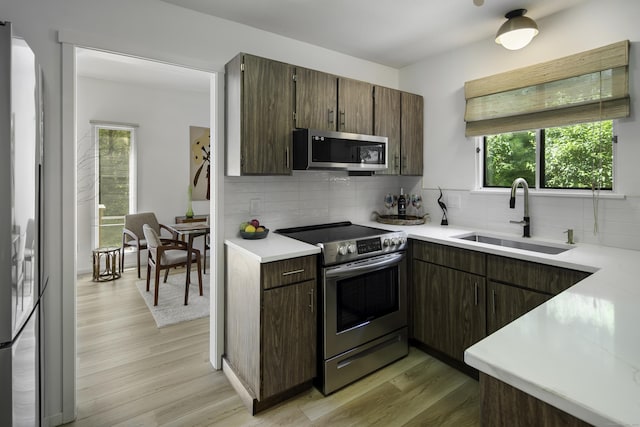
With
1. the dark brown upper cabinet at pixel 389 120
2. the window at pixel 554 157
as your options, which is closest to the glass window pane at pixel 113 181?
the dark brown upper cabinet at pixel 389 120

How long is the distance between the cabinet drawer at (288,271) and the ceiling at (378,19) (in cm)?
168

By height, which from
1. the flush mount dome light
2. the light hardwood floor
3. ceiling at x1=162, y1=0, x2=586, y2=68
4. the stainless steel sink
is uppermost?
ceiling at x1=162, y1=0, x2=586, y2=68

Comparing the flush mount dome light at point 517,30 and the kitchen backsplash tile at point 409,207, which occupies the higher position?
the flush mount dome light at point 517,30

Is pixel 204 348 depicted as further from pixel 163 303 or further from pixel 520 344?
pixel 520 344

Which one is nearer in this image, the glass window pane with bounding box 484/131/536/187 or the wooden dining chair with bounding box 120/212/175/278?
the glass window pane with bounding box 484/131/536/187

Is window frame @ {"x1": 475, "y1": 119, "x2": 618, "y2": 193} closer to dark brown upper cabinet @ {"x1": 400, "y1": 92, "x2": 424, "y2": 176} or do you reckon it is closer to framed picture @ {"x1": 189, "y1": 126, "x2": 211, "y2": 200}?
dark brown upper cabinet @ {"x1": 400, "y1": 92, "x2": 424, "y2": 176}

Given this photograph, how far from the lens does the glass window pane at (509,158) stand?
2668 mm

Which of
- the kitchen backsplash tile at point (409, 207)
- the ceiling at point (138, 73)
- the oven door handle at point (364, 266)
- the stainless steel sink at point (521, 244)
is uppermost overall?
the ceiling at point (138, 73)

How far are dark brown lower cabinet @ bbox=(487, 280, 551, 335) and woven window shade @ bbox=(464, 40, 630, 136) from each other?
1.20 meters

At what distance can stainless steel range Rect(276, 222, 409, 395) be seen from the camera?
2.20m

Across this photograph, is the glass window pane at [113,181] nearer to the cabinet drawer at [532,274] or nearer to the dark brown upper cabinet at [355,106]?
the dark brown upper cabinet at [355,106]

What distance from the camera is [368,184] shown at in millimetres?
3373

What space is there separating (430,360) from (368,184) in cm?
163

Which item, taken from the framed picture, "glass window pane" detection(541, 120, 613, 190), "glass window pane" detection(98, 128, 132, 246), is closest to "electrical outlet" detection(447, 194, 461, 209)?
"glass window pane" detection(541, 120, 613, 190)
